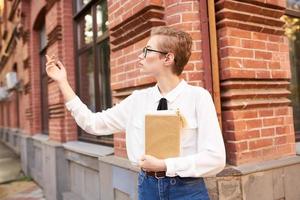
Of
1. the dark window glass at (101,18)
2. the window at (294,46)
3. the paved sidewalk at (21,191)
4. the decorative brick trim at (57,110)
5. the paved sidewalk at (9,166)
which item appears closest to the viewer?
the window at (294,46)

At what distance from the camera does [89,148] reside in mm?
5152

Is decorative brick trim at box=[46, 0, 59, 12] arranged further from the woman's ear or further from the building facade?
the woman's ear

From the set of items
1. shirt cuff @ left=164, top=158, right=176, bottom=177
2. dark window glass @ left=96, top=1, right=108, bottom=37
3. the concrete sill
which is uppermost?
dark window glass @ left=96, top=1, right=108, bottom=37

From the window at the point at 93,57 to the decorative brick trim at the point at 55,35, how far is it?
311 millimetres

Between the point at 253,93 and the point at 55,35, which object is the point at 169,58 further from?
the point at 55,35

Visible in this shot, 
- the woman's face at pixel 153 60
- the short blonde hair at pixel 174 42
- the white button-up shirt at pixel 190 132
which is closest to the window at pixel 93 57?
the white button-up shirt at pixel 190 132

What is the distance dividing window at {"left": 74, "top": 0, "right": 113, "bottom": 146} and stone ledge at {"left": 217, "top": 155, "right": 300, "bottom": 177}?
2.20 m

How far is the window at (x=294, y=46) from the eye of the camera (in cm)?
424

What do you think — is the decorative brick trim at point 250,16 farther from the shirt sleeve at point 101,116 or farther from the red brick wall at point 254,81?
the shirt sleeve at point 101,116

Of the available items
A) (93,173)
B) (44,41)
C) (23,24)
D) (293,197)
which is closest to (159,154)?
(293,197)

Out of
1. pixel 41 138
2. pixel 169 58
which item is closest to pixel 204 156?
pixel 169 58

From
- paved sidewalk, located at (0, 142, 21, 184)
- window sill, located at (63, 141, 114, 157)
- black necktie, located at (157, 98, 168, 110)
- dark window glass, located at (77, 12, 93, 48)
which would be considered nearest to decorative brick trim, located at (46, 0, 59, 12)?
dark window glass, located at (77, 12, 93, 48)

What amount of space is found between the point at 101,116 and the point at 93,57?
11.6ft

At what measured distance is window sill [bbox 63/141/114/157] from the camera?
450cm
